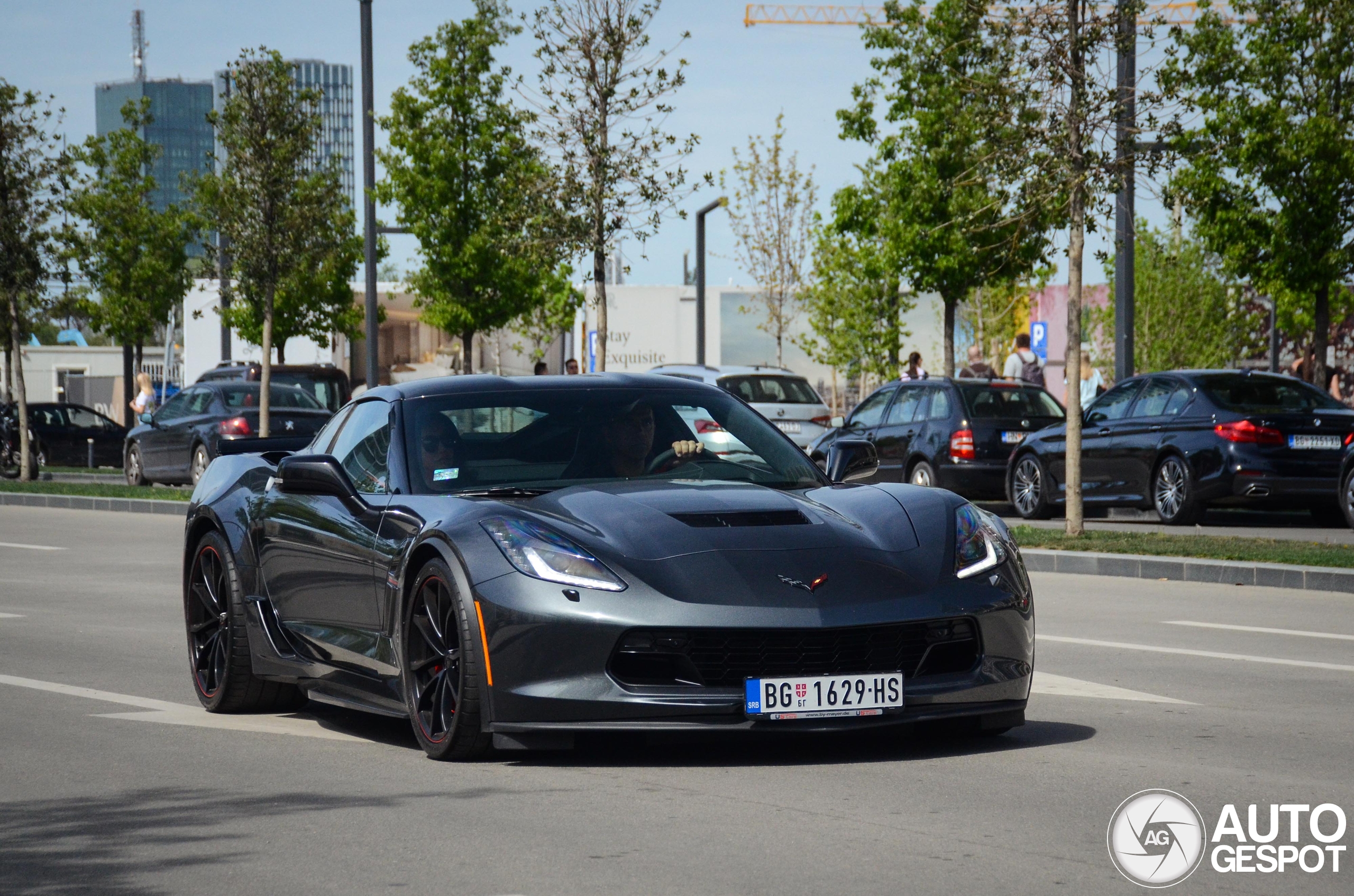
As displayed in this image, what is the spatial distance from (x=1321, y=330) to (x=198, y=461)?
593 inches

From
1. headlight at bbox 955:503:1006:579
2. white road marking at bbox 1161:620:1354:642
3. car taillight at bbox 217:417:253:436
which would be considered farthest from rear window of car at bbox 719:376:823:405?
headlight at bbox 955:503:1006:579

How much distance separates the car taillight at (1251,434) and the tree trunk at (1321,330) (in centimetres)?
475

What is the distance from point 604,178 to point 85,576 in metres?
13.2

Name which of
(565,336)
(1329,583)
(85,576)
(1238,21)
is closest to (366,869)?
(1329,583)

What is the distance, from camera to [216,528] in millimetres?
7867

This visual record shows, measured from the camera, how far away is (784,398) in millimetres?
27000

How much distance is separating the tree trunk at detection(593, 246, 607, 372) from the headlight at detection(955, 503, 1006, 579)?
17.9m

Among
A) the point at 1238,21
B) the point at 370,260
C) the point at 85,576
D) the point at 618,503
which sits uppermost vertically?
the point at 1238,21

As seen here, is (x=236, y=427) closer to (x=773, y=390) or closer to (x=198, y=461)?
(x=198, y=461)

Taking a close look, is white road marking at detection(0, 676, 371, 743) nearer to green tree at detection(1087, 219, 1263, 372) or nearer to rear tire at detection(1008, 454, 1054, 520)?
rear tire at detection(1008, 454, 1054, 520)

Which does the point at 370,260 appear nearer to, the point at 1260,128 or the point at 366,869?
the point at 1260,128

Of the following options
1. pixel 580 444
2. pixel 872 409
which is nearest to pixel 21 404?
pixel 872 409

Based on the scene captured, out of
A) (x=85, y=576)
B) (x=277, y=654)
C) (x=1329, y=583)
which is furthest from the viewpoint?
(x=85, y=576)

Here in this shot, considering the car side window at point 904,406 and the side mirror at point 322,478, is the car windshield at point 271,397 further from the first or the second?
the side mirror at point 322,478
